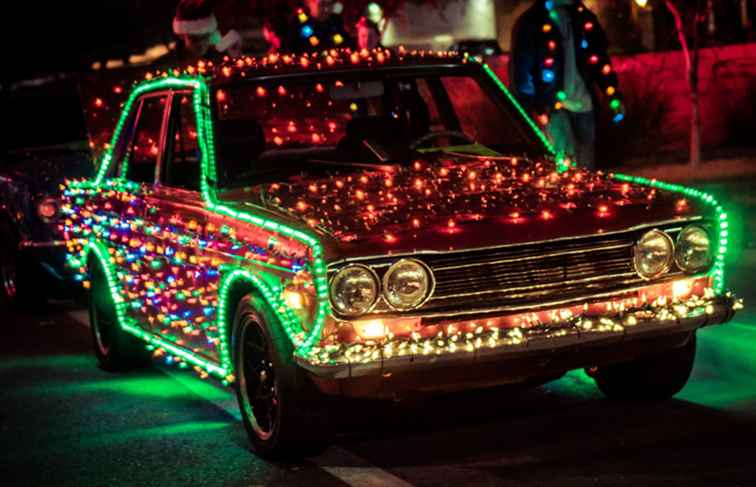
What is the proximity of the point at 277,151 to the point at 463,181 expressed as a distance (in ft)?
3.34

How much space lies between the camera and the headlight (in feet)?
19.5

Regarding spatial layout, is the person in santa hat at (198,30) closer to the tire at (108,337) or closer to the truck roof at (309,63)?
the tire at (108,337)

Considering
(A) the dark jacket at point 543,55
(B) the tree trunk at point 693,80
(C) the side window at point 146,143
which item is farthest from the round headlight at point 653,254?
(B) the tree trunk at point 693,80

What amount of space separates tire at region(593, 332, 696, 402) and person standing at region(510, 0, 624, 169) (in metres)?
3.25

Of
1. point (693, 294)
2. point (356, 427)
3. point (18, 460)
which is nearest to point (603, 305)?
point (693, 294)

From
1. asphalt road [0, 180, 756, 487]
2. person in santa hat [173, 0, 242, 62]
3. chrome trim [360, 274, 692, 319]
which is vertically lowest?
asphalt road [0, 180, 756, 487]

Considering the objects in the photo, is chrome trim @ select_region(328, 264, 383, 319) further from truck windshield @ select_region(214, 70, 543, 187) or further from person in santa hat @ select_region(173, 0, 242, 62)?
person in santa hat @ select_region(173, 0, 242, 62)

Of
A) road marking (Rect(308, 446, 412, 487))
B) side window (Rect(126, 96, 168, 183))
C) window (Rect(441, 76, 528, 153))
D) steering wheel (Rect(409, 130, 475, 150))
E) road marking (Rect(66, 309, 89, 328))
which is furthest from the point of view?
road marking (Rect(66, 309, 89, 328))

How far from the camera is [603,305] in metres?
6.25

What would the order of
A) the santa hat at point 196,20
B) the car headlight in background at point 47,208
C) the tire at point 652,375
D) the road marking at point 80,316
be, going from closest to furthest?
the tire at point 652,375, the santa hat at point 196,20, the road marking at point 80,316, the car headlight in background at point 47,208

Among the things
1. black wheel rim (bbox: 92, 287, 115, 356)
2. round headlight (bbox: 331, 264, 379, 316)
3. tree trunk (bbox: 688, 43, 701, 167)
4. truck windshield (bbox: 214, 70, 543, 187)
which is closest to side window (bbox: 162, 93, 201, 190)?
truck windshield (bbox: 214, 70, 543, 187)

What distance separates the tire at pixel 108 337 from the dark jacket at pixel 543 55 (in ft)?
10.6

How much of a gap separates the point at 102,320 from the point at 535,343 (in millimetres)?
3811

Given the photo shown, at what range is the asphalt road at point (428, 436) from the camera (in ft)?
20.2
